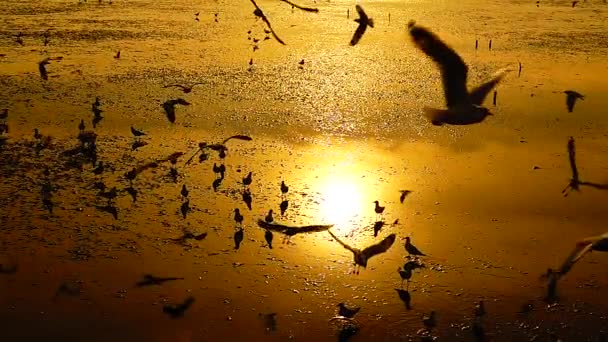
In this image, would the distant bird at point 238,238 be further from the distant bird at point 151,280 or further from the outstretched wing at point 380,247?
the outstretched wing at point 380,247

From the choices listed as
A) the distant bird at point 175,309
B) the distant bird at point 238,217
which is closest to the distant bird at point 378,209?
the distant bird at point 238,217

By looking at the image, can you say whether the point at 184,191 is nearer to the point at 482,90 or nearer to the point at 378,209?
the point at 378,209

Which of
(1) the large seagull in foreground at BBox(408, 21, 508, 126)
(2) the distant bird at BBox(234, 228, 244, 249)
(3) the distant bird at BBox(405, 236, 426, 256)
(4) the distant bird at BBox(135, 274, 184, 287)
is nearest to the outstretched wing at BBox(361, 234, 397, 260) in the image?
(3) the distant bird at BBox(405, 236, 426, 256)

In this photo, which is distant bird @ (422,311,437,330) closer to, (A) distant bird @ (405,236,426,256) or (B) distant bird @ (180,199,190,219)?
(A) distant bird @ (405,236,426,256)

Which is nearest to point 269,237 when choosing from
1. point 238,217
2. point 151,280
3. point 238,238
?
point 238,238

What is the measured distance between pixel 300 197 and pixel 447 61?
4004 mm

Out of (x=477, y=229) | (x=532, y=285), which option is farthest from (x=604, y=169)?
(x=532, y=285)

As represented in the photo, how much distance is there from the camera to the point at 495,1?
23812 millimetres

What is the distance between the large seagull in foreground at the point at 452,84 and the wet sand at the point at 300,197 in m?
2.23

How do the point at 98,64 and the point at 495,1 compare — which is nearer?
the point at 98,64

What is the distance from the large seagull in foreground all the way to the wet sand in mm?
2225

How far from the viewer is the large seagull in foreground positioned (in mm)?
2857

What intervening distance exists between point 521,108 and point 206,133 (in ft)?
15.4

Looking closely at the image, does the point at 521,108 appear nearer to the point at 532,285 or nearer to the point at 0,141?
the point at 532,285
